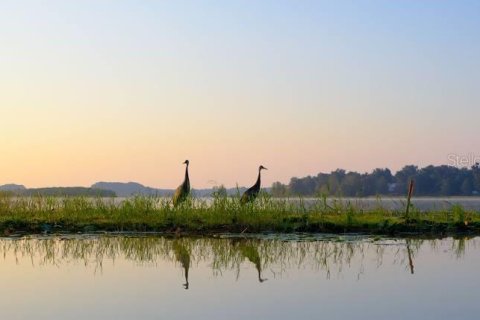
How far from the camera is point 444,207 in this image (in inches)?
742

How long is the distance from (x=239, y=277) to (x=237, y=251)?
2.73 m

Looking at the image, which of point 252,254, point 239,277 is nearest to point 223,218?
point 252,254

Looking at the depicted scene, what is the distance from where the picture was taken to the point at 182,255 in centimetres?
1186

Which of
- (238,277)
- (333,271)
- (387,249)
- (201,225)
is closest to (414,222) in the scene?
(387,249)

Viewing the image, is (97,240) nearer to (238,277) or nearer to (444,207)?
(238,277)

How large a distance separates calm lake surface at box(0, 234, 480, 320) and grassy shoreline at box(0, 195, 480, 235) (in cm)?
109

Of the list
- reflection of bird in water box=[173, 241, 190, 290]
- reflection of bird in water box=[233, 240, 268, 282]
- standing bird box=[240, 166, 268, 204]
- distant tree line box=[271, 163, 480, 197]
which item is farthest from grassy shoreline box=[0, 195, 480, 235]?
distant tree line box=[271, 163, 480, 197]

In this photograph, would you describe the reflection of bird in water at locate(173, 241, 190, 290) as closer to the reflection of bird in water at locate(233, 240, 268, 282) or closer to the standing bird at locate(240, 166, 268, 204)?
the reflection of bird in water at locate(233, 240, 268, 282)

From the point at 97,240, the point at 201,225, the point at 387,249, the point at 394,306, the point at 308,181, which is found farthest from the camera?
the point at 308,181

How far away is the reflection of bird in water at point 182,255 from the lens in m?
10.4

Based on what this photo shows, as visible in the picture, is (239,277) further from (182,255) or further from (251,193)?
(251,193)

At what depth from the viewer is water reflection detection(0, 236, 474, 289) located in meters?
10.7

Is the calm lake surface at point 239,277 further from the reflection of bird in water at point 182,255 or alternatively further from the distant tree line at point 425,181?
the distant tree line at point 425,181

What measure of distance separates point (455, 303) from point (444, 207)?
38.0 ft
